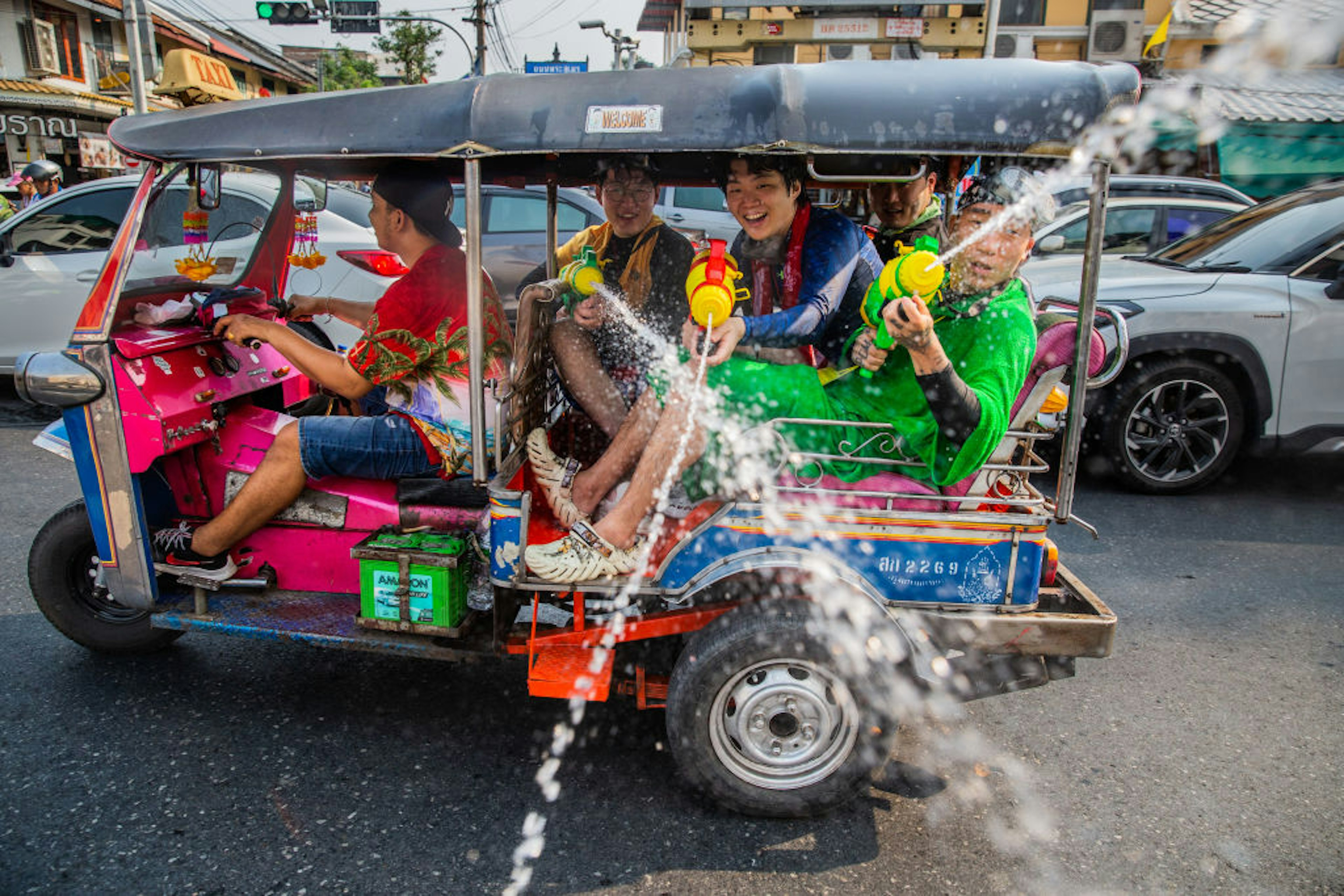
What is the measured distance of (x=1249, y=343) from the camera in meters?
5.48

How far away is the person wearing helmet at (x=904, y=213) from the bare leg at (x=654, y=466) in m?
1.38

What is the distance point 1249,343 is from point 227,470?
5.57 metres

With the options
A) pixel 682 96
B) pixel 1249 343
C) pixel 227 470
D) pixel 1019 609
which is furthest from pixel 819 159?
pixel 1249 343

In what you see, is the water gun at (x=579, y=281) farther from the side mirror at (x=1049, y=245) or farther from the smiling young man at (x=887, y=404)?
the side mirror at (x=1049, y=245)

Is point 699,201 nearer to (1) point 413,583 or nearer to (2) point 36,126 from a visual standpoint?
(1) point 413,583

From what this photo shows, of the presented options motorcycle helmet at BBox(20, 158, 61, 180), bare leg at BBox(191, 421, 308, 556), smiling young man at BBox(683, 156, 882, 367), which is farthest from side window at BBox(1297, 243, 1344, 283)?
motorcycle helmet at BBox(20, 158, 61, 180)

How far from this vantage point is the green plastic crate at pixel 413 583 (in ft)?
9.94

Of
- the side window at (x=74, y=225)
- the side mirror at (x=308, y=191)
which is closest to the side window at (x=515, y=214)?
the side window at (x=74, y=225)

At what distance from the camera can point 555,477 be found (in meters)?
3.19

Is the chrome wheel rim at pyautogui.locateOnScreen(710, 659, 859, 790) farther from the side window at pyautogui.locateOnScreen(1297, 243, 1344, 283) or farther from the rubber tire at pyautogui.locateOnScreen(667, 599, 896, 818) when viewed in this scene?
the side window at pyautogui.locateOnScreen(1297, 243, 1344, 283)

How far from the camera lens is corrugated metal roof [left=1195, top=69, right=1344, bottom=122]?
40.1 feet

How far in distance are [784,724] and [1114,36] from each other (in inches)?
762

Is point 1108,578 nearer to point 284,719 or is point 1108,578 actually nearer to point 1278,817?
point 1278,817

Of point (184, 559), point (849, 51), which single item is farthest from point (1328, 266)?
point (184, 559)
